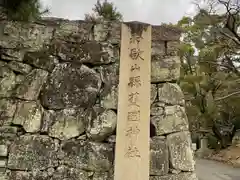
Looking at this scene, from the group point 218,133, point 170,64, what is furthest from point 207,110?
point 170,64

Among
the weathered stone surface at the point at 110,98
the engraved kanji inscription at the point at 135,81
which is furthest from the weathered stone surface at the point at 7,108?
the engraved kanji inscription at the point at 135,81

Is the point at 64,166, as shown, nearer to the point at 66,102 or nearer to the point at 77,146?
the point at 77,146

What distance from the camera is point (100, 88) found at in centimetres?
305

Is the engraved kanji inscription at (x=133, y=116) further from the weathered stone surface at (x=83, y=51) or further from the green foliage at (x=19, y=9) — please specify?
the green foliage at (x=19, y=9)

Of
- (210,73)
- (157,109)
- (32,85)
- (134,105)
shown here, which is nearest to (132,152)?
(134,105)

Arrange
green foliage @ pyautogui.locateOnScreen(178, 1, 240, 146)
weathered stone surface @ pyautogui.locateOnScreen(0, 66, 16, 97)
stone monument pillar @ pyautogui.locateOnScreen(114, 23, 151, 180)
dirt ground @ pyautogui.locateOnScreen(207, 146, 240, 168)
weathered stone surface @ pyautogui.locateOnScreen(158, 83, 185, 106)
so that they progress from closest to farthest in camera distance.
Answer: stone monument pillar @ pyautogui.locateOnScreen(114, 23, 151, 180)
weathered stone surface @ pyautogui.locateOnScreen(0, 66, 16, 97)
weathered stone surface @ pyautogui.locateOnScreen(158, 83, 185, 106)
dirt ground @ pyautogui.locateOnScreen(207, 146, 240, 168)
green foliage @ pyautogui.locateOnScreen(178, 1, 240, 146)

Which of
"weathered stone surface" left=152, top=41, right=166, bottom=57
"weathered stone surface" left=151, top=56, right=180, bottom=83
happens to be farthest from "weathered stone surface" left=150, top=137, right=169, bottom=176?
"weathered stone surface" left=152, top=41, right=166, bottom=57

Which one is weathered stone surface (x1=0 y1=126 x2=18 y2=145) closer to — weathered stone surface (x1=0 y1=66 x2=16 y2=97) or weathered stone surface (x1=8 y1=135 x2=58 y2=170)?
Answer: weathered stone surface (x1=8 y1=135 x2=58 y2=170)

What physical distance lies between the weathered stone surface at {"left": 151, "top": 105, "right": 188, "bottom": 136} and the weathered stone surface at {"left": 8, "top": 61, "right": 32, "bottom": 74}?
1397 millimetres

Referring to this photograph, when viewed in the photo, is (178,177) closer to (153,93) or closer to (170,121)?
(170,121)

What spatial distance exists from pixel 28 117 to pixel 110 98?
0.84 metres

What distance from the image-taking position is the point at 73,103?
298 cm

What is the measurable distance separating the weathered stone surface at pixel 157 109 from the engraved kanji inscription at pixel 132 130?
0.32 m

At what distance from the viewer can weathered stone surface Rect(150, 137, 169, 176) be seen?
9.55 feet
